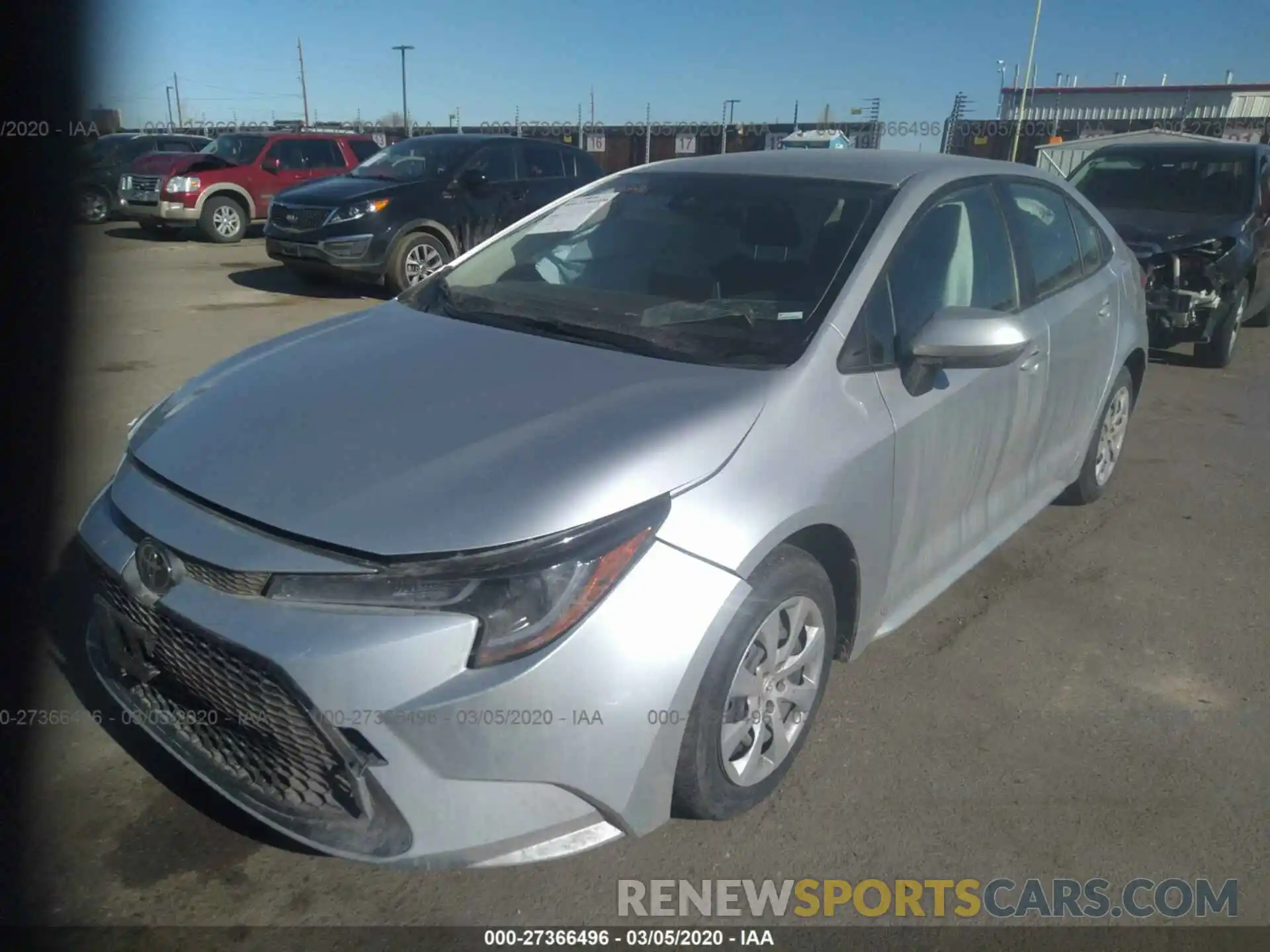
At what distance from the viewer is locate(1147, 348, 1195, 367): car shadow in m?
8.23

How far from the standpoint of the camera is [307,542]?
2.03 meters

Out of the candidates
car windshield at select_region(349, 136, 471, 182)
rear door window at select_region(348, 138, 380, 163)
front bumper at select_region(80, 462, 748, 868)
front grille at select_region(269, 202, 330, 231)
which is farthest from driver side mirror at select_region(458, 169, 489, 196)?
rear door window at select_region(348, 138, 380, 163)

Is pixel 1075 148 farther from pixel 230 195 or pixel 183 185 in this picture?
pixel 183 185

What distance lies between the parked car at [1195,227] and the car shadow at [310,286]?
23.1 ft

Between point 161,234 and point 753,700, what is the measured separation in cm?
1612

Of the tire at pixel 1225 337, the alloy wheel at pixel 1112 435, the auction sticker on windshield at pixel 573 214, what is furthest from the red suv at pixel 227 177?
the alloy wheel at pixel 1112 435

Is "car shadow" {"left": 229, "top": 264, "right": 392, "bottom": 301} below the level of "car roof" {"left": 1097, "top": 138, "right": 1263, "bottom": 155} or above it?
below

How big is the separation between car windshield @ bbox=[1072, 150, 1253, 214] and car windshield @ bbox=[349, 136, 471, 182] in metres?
6.25

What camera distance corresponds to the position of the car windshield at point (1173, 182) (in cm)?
797

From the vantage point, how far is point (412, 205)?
9.74 metres

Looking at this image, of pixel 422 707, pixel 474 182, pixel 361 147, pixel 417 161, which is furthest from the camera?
pixel 361 147

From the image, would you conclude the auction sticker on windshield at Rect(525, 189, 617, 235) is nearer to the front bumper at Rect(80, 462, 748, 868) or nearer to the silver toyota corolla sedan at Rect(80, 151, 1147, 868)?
the silver toyota corolla sedan at Rect(80, 151, 1147, 868)

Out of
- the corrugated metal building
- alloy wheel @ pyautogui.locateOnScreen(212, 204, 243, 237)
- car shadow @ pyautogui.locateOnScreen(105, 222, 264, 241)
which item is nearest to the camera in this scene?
the corrugated metal building

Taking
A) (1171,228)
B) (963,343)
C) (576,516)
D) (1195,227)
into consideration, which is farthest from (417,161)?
(576,516)
